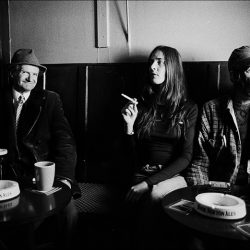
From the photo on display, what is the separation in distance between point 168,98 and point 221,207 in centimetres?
119

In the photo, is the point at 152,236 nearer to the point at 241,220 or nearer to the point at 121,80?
the point at 241,220

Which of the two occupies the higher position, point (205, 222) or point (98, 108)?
point (98, 108)

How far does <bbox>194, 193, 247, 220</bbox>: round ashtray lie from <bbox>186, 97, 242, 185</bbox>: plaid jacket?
77 cm

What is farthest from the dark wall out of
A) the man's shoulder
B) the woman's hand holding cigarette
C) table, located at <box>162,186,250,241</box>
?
table, located at <box>162,186,250,241</box>

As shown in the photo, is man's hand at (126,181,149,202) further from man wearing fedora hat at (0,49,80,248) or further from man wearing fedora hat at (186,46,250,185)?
man wearing fedora hat at (0,49,80,248)

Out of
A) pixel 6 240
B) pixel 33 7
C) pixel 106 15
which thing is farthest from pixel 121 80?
pixel 6 240

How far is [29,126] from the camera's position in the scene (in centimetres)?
227

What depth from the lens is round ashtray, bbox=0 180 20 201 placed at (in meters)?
1.32

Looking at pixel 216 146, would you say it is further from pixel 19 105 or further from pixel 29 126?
pixel 19 105

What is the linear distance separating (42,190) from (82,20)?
183 centimetres

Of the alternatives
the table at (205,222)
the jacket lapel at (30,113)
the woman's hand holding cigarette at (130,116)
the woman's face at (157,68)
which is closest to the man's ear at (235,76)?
the woman's face at (157,68)

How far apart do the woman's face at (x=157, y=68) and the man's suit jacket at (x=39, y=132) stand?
804 millimetres

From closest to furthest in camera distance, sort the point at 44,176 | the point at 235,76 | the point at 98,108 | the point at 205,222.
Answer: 1. the point at 205,222
2. the point at 44,176
3. the point at 235,76
4. the point at 98,108

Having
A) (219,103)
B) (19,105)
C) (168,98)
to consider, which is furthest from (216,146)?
(19,105)
